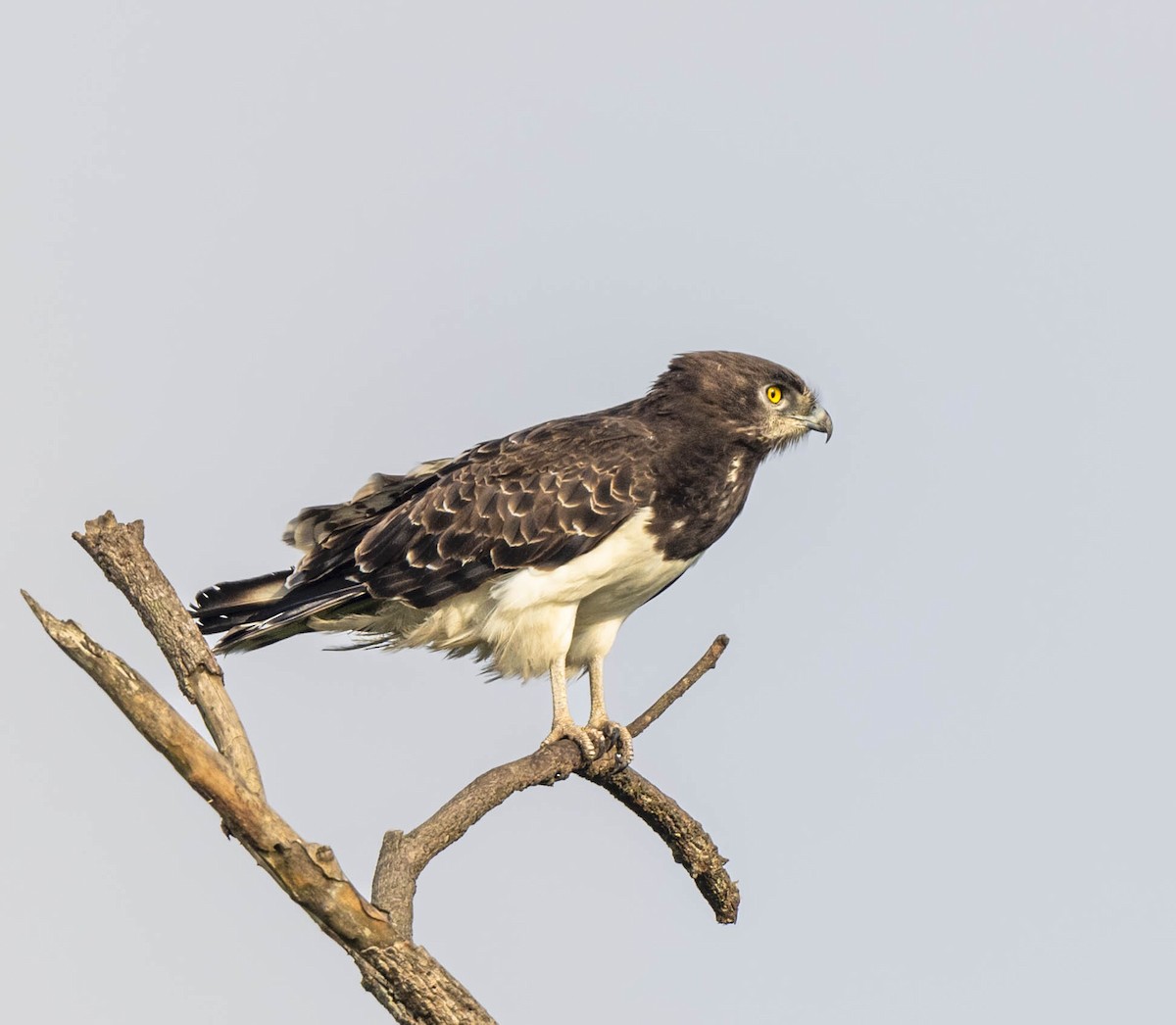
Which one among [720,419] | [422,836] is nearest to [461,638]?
[720,419]

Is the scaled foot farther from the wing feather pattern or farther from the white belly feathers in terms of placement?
the wing feather pattern

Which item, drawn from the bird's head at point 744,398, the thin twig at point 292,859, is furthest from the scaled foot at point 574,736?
the thin twig at point 292,859

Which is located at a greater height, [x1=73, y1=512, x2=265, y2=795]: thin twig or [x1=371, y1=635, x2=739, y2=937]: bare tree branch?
[x1=73, y1=512, x2=265, y2=795]: thin twig

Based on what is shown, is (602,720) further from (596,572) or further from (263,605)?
(263,605)

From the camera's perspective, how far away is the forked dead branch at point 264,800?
19.8 ft

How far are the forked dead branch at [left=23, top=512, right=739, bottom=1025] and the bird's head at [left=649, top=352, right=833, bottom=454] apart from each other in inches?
108

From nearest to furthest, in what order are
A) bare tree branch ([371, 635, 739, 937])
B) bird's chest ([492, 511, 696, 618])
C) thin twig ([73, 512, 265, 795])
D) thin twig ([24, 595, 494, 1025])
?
1. thin twig ([24, 595, 494, 1025])
2. thin twig ([73, 512, 265, 795])
3. bare tree branch ([371, 635, 739, 937])
4. bird's chest ([492, 511, 696, 618])

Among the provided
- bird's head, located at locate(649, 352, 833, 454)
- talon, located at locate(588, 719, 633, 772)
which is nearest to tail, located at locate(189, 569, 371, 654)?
talon, located at locate(588, 719, 633, 772)

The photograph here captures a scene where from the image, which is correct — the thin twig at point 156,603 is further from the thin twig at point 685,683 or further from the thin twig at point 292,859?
the thin twig at point 685,683

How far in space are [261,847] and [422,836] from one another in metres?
1.11

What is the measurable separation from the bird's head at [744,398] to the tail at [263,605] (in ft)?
7.69

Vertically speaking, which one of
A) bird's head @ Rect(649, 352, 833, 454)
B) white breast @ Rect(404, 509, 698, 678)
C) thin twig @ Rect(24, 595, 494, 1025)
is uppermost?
bird's head @ Rect(649, 352, 833, 454)

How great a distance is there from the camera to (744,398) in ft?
33.7

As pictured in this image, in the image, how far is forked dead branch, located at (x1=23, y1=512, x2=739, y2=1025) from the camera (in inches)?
237
